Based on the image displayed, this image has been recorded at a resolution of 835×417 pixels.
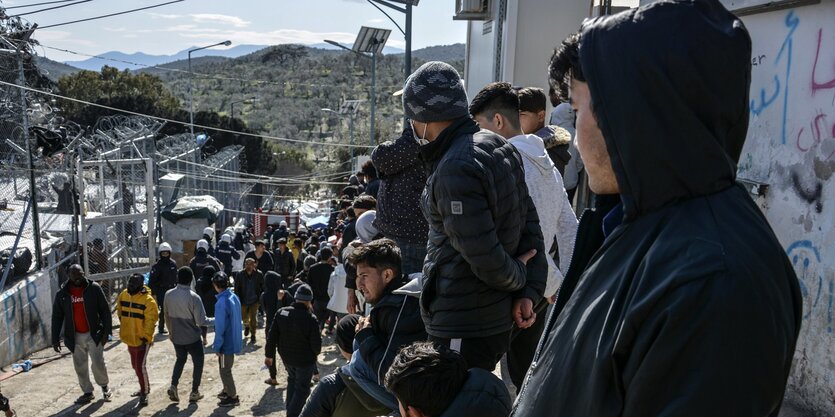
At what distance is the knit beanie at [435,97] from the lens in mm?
3426

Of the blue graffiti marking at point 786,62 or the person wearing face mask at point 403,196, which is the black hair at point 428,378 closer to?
the person wearing face mask at point 403,196

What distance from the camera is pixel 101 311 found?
10.7m

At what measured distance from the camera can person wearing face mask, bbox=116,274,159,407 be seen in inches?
410

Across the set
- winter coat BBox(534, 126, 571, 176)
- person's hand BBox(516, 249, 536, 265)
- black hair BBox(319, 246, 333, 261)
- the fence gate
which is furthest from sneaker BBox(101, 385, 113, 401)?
person's hand BBox(516, 249, 536, 265)

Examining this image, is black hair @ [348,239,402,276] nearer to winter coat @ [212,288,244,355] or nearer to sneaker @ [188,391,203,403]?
winter coat @ [212,288,244,355]

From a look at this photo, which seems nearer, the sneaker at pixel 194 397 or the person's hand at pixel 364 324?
the person's hand at pixel 364 324

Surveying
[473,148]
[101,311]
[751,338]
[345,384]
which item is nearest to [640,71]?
[751,338]

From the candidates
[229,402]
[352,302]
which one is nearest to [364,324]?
[352,302]

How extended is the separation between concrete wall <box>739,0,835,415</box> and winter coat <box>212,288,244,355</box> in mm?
7355

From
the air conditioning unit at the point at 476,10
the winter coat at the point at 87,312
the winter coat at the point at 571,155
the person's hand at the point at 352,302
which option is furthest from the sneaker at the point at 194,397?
the air conditioning unit at the point at 476,10

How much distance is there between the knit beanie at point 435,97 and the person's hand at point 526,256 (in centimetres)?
71

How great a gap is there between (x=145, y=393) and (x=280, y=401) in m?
2.05

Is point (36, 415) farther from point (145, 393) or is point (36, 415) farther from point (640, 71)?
point (640, 71)

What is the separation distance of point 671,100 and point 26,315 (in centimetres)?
1477
